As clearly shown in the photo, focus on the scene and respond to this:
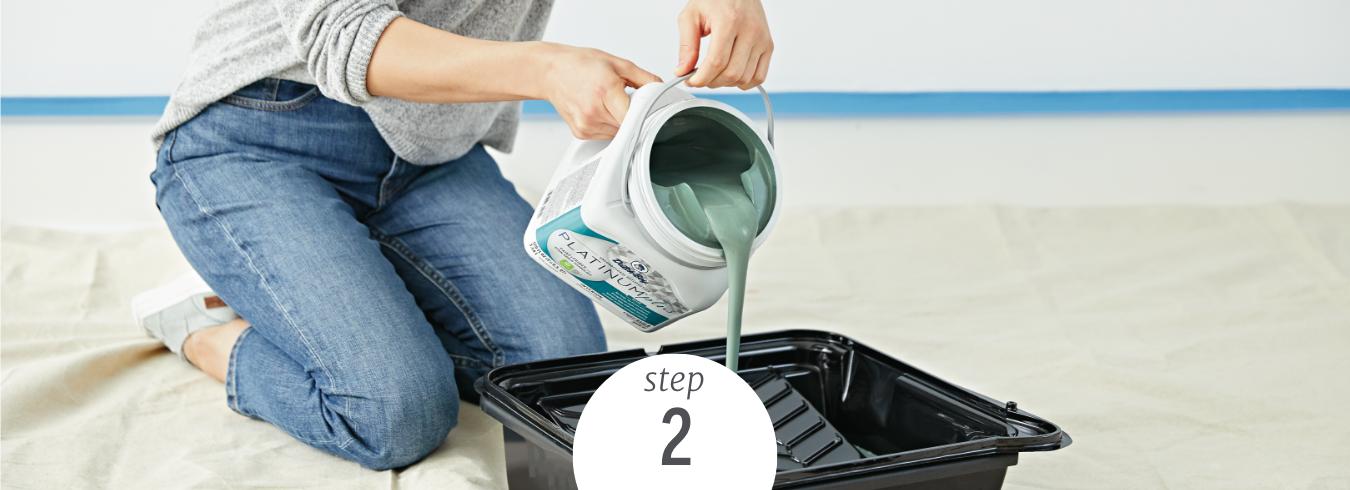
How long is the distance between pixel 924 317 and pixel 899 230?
49 centimetres

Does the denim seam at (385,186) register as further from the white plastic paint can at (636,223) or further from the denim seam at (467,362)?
the white plastic paint can at (636,223)

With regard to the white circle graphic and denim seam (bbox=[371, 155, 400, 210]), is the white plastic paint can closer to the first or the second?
the white circle graphic

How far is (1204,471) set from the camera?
100 cm

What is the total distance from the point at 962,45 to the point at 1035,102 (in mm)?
206

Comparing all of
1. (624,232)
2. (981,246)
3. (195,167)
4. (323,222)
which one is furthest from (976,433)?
(981,246)

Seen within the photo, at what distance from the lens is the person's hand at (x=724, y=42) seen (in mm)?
787

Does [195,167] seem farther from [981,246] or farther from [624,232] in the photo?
[981,246]

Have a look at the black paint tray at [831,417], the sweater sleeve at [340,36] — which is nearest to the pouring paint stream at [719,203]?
the black paint tray at [831,417]

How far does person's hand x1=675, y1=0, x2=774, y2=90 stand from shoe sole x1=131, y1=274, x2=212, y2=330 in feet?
2.34

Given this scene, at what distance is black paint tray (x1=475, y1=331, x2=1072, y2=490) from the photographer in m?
0.68

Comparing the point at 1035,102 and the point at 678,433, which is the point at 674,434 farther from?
the point at 1035,102

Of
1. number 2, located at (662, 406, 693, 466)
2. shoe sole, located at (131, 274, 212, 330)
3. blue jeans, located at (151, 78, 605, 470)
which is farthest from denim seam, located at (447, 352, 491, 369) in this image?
number 2, located at (662, 406, 693, 466)

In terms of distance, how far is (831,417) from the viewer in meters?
0.96

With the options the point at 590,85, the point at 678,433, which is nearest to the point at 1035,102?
the point at 590,85
